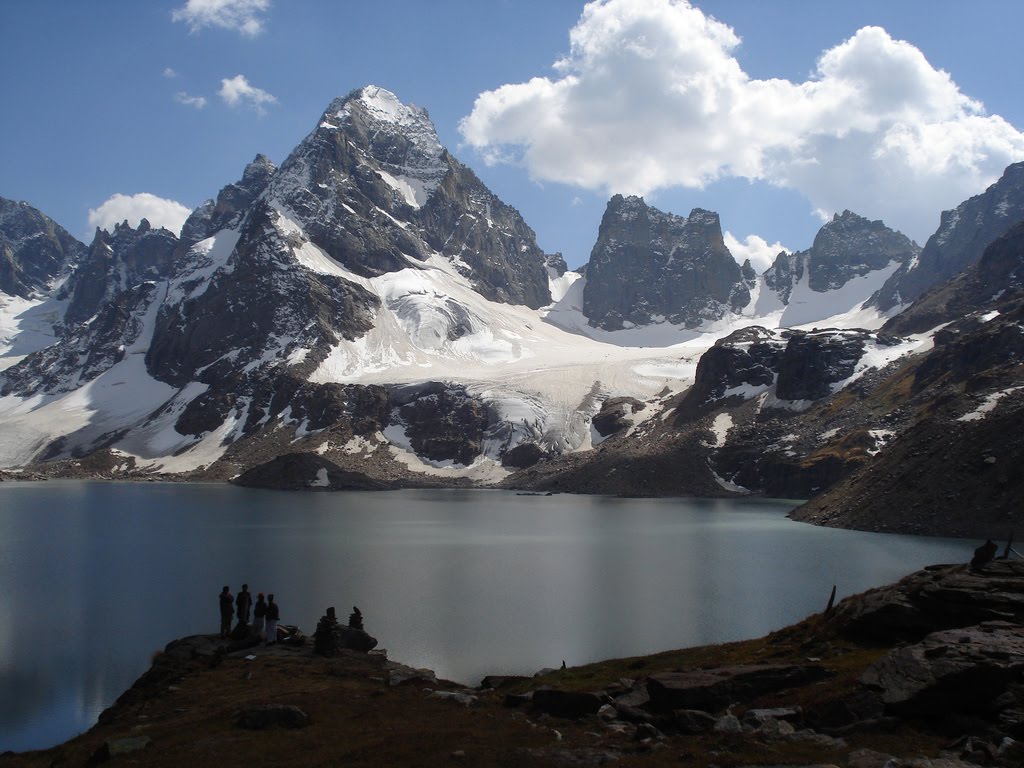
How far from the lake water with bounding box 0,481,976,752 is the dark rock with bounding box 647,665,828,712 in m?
16.0

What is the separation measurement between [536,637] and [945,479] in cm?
7436

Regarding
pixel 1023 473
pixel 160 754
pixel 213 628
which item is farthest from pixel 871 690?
pixel 1023 473

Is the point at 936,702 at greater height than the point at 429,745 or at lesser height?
greater

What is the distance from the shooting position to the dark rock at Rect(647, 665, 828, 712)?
23000 mm

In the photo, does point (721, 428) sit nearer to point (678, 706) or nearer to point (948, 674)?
point (678, 706)

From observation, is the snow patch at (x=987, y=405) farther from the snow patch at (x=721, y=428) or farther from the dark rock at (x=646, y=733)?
the dark rock at (x=646, y=733)

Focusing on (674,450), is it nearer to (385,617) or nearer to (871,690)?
(385,617)

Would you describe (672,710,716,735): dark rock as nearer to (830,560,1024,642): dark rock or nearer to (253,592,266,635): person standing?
(830,560,1024,642): dark rock

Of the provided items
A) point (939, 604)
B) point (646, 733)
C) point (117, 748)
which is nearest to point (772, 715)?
point (646, 733)

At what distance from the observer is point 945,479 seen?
100 metres

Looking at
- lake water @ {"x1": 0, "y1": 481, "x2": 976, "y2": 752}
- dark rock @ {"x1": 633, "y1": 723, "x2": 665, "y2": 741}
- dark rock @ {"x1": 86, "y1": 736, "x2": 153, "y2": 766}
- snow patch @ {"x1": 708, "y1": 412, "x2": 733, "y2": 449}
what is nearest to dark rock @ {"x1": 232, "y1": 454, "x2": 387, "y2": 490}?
lake water @ {"x1": 0, "y1": 481, "x2": 976, "y2": 752}

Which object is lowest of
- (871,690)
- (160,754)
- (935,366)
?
(160,754)

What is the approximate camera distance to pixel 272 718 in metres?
24.0

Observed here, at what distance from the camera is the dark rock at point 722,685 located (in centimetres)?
2300
